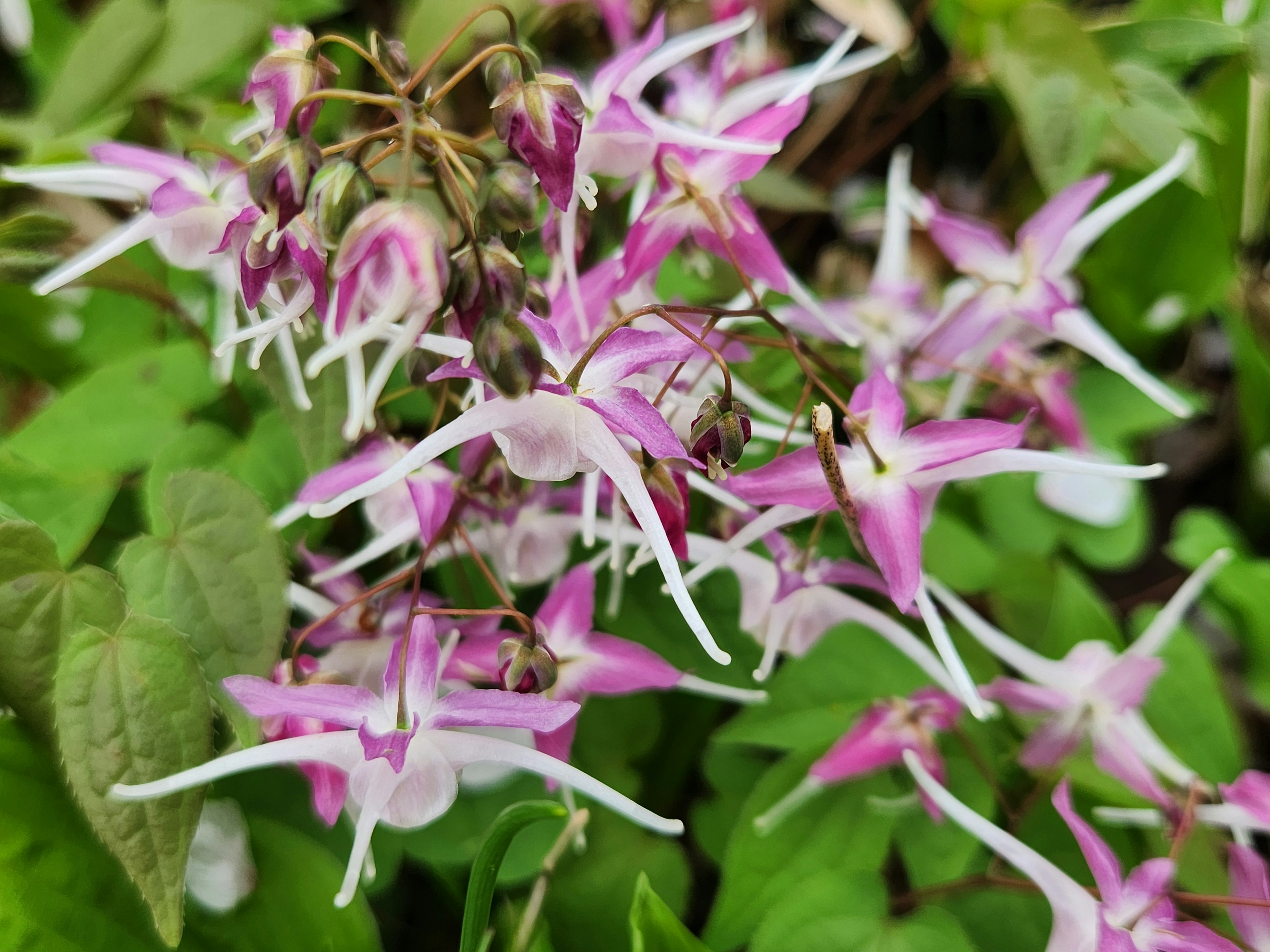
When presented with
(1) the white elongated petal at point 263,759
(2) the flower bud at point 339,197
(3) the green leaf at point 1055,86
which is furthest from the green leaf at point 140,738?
(3) the green leaf at point 1055,86

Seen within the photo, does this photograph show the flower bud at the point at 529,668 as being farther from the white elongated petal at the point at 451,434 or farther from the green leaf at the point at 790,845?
the green leaf at the point at 790,845

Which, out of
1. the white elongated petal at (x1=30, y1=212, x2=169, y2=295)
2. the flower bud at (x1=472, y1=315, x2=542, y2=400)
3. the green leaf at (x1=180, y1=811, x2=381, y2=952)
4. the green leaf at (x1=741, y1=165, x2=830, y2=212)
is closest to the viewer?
the flower bud at (x1=472, y1=315, x2=542, y2=400)

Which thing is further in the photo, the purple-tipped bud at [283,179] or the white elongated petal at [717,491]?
the white elongated petal at [717,491]

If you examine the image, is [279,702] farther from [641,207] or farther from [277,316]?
[641,207]

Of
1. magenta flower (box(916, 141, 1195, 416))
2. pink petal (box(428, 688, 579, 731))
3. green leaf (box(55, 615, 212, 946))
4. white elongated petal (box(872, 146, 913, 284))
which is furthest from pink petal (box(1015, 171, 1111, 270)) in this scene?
green leaf (box(55, 615, 212, 946))

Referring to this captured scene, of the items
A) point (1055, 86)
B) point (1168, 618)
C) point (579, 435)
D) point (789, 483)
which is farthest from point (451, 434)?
point (1055, 86)

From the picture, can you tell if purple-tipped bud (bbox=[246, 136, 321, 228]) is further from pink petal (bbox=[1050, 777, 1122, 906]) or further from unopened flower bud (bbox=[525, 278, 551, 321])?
pink petal (bbox=[1050, 777, 1122, 906])
